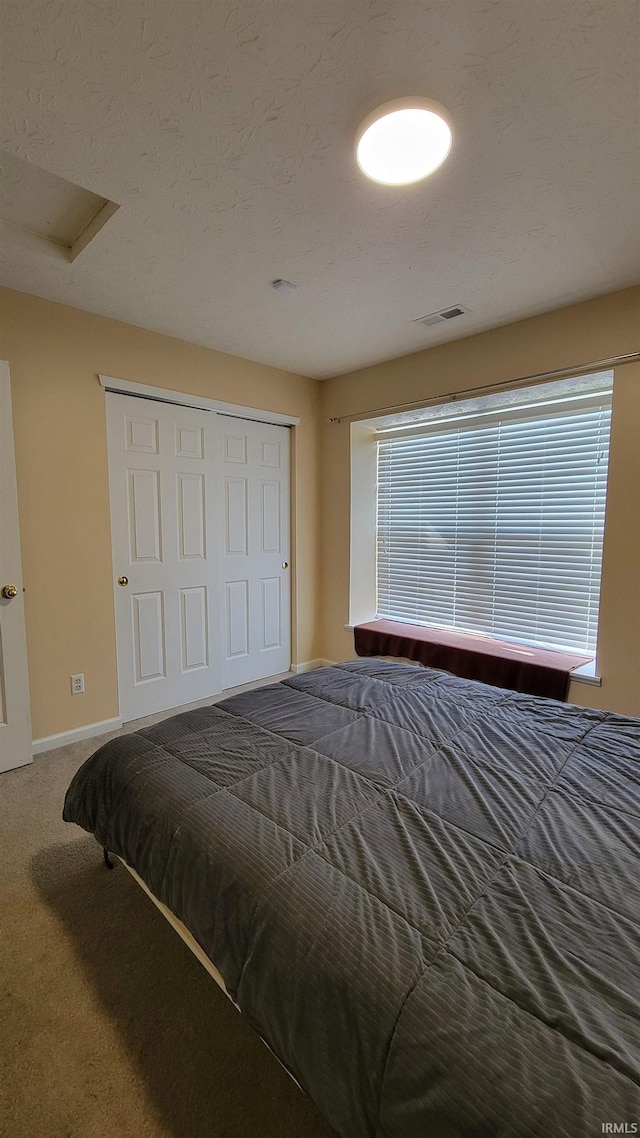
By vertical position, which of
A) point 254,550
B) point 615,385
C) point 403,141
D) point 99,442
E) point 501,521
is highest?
point 403,141

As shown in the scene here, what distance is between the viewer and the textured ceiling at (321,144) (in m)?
1.12

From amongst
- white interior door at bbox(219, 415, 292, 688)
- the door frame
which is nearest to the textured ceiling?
the door frame

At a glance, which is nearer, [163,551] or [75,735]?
[75,735]

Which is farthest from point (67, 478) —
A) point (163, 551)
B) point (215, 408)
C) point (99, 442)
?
point (215, 408)

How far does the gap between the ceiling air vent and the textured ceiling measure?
0.26ft

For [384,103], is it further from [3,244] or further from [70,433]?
[70,433]

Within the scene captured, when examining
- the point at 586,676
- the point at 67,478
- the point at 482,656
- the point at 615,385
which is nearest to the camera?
the point at 615,385

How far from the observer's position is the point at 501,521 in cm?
Answer: 321

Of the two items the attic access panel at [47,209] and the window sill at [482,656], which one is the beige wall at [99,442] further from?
the attic access panel at [47,209]

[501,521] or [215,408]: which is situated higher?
[215,408]

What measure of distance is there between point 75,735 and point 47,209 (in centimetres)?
264

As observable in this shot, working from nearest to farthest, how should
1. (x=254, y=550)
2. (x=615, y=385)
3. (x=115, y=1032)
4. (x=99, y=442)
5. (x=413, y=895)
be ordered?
(x=413, y=895)
(x=115, y=1032)
(x=615, y=385)
(x=99, y=442)
(x=254, y=550)

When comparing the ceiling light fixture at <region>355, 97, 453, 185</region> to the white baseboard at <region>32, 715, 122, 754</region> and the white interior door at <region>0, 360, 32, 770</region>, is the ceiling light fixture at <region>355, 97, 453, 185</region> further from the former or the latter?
the white baseboard at <region>32, 715, 122, 754</region>

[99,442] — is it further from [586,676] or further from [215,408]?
[586,676]
